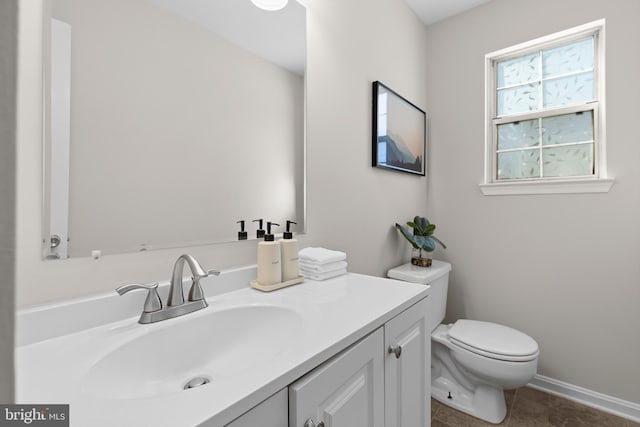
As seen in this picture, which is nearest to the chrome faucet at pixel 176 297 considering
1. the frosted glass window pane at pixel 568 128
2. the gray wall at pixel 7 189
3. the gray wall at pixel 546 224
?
the gray wall at pixel 7 189

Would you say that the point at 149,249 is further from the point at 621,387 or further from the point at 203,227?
the point at 621,387

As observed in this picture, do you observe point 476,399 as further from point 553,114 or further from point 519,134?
point 553,114

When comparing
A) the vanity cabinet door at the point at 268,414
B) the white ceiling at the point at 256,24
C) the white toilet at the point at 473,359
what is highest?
the white ceiling at the point at 256,24

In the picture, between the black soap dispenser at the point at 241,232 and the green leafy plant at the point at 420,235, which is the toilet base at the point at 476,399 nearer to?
the green leafy plant at the point at 420,235

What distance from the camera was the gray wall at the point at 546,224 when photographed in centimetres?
162

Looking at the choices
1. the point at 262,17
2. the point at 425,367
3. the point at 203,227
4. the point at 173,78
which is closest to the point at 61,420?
the point at 203,227

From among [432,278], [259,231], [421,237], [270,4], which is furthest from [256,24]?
[432,278]

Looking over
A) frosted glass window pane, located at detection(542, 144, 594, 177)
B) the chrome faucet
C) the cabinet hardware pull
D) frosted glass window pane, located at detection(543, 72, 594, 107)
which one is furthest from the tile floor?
frosted glass window pane, located at detection(543, 72, 594, 107)

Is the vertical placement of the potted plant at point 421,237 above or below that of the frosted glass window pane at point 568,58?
below

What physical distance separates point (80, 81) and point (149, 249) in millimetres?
450

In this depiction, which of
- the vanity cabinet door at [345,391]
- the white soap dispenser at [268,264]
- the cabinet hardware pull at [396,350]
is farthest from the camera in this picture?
the white soap dispenser at [268,264]

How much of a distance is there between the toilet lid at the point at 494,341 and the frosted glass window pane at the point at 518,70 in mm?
1625

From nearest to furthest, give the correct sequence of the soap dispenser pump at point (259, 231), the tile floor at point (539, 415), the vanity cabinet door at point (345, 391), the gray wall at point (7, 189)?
the gray wall at point (7, 189) → the vanity cabinet door at point (345, 391) → the soap dispenser pump at point (259, 231) → the tile floor at point (539, 415)

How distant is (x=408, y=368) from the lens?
37.0 inches
